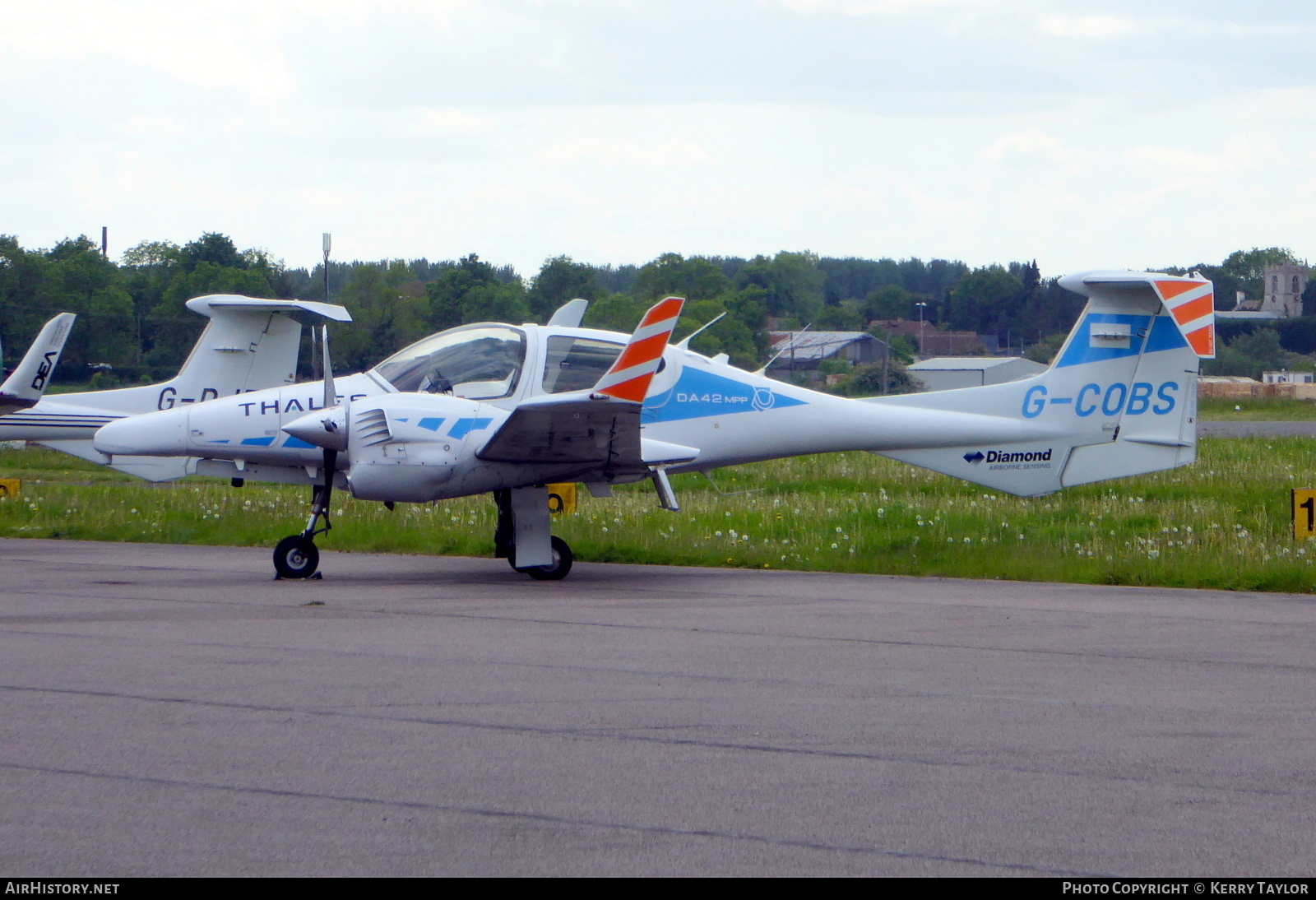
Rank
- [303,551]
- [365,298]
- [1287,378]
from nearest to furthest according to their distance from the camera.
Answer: [303,551] < [365,298] < [1287,378]

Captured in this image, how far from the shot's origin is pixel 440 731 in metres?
5.74

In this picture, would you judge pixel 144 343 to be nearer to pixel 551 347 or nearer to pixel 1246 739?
pixel 551 347

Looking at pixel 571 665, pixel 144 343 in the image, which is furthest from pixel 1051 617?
pixel 144 343

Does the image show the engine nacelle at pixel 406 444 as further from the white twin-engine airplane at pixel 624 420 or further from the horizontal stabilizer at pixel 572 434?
the horizontal stabilizer at pixel 572 434

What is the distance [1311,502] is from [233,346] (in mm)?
15437

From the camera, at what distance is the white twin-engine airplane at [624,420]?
1162 centimetres

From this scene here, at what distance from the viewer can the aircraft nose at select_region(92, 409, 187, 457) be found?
1185 cm

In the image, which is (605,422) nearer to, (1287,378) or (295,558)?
(295,558)

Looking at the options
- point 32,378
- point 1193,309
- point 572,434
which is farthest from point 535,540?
point 32,378

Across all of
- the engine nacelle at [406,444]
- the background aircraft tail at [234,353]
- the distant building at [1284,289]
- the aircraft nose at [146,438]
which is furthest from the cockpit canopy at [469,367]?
the distant building at [1284,289]

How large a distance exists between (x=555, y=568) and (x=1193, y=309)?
6.56 metres

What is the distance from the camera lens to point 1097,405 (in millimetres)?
13664

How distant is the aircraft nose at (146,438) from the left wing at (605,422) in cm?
279

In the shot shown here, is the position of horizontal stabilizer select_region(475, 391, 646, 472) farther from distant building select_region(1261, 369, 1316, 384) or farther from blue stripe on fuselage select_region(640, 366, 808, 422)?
distant building select_region(1261, 369, 1316, 384)
